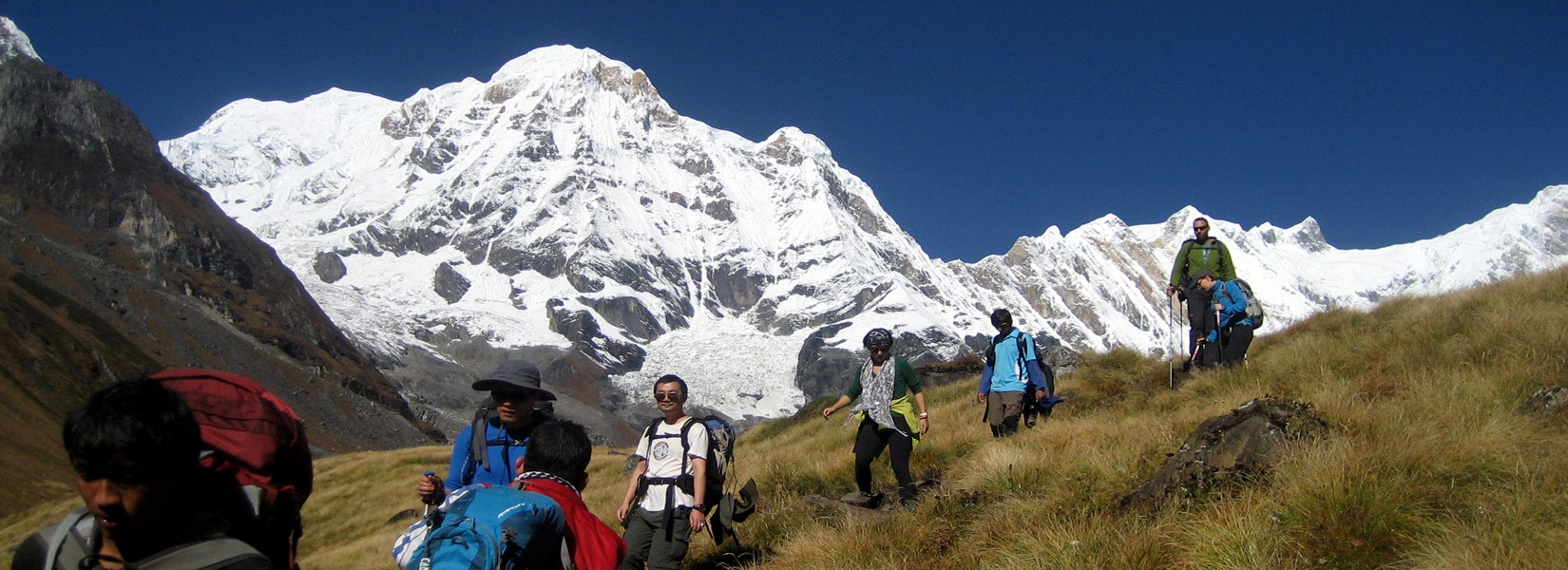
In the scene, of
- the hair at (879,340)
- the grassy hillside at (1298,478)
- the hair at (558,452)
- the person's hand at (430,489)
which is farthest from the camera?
the hair at (879,340)

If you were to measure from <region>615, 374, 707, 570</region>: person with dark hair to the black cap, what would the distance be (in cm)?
79

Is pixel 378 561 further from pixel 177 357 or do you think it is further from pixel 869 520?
pixel 177 357

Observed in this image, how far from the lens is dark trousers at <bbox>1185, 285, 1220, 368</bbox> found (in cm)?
1086

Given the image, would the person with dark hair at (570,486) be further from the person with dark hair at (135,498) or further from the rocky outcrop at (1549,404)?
the rocky outcrop at (1549,404)

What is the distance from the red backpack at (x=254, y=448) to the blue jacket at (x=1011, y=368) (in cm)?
778

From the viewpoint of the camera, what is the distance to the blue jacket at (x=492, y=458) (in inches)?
215

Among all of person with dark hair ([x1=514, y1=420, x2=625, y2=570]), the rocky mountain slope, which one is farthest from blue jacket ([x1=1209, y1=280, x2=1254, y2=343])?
the rocky mountain slope

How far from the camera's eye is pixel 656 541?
6086mm

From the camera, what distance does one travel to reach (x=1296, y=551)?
4.39 m

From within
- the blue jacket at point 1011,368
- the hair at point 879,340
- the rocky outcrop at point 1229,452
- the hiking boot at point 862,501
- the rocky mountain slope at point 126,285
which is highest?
the rocky mountain slope at point 126,285

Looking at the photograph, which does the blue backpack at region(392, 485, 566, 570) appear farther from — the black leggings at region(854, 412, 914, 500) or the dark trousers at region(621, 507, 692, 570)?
the black leggings at region(854, 412, 914, 500)

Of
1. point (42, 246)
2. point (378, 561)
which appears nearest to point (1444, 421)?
point (378, 561)

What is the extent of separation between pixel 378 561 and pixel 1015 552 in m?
11.3

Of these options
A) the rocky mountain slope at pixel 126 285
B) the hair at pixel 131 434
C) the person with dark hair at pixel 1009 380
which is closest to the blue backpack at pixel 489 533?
the hair at pixel 131 434
